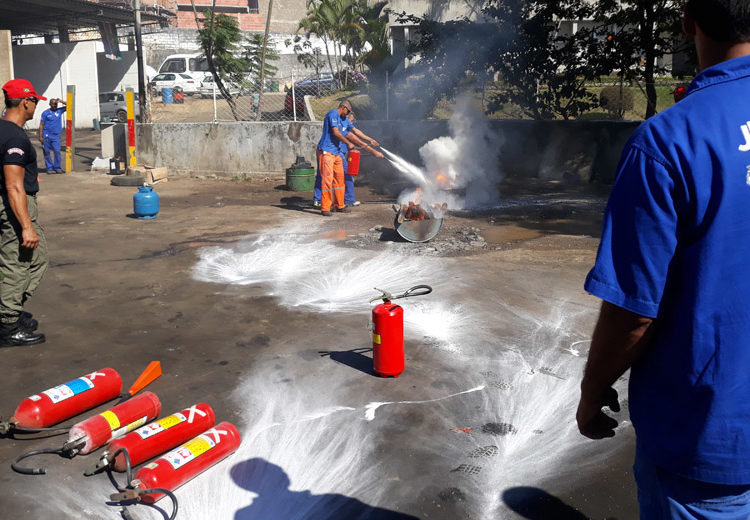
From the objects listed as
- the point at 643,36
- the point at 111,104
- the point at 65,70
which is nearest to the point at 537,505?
the point at 643,36

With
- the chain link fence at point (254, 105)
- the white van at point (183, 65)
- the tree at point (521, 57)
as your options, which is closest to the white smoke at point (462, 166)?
the tree at point (521, 57)

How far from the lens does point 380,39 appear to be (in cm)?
2466

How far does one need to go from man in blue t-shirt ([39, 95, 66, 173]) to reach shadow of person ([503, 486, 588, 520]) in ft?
53.7

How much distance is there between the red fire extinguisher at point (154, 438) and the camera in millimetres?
3875

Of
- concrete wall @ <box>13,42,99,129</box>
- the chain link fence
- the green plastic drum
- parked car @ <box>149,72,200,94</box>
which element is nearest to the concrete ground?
the green plastic drum

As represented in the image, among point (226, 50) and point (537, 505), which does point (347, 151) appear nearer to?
point (537, 505)

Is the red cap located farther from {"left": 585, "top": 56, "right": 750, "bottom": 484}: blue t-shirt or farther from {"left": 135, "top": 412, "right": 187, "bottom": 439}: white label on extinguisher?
{"left": 585, "top": 56, "right": 750, "bottom": 484}: blue t-shirt

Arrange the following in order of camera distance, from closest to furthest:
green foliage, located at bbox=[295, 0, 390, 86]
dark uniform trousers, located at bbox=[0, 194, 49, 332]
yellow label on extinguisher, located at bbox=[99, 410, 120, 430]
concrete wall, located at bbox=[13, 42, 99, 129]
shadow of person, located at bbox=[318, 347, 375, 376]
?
yellow label on extinguisher, located at bbox=[99, 410, 120, 430], shadow of person, located at bbox=[318, 347, 375, 376], dark uniform trousers, located at bbox=[0, 194, 49, 332], green foliage, located at bbox=[295, 0, 390, 86], concrete wall, located at bbox=[13, 42, 99, 129]

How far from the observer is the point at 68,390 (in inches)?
179

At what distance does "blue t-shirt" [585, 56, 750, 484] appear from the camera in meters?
1.59

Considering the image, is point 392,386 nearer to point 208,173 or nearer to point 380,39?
point 208,173

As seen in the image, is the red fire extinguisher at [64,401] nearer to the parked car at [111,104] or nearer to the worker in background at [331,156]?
the worker in background at [331,156]

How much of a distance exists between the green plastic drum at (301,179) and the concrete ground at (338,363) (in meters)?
3.77

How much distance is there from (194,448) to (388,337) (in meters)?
1.74
